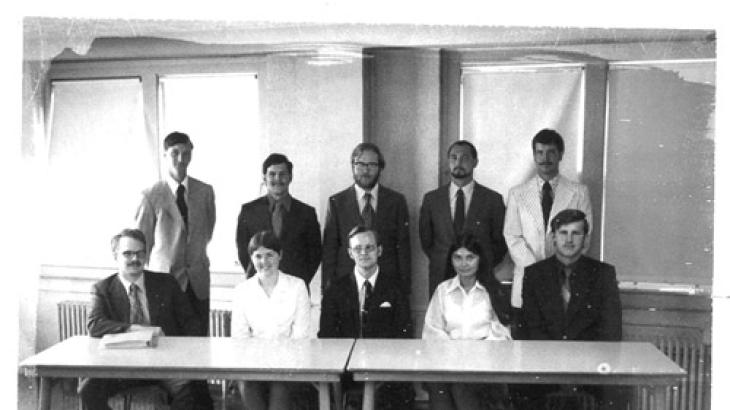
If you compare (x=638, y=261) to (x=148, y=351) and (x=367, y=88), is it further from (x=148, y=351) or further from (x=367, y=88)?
(x=148, y=351)

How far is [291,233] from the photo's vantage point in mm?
2033

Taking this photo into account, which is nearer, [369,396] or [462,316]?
[369,396]

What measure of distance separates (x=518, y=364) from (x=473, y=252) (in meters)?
0.36

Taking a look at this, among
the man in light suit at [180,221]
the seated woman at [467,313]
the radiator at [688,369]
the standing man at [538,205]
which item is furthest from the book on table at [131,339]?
the radiator at [688,369]

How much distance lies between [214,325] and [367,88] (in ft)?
3.04

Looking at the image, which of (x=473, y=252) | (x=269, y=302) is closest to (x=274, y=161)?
(x=269, y=302)

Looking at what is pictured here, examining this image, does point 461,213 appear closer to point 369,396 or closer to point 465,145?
point 465,145

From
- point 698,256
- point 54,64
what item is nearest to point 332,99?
point 54,64

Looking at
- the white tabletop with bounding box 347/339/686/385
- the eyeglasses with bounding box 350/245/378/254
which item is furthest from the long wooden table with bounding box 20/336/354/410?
the eyeglasses with bounding box 350/245/378/254

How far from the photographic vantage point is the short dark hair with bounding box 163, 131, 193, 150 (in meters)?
1.78

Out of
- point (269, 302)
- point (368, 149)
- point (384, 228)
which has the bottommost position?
point (269, 302)

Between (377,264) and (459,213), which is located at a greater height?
(459,213)

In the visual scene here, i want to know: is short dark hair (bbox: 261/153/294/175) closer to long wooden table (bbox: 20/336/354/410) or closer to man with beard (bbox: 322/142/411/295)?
man with beard (bbox: 322/142/411/295)

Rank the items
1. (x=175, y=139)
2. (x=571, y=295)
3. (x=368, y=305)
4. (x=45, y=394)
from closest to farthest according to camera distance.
A: 1. (x=45, y=394)
2. (x=175, y=139)
3. (x=571, y=295)
4. (x=368, y=305)
